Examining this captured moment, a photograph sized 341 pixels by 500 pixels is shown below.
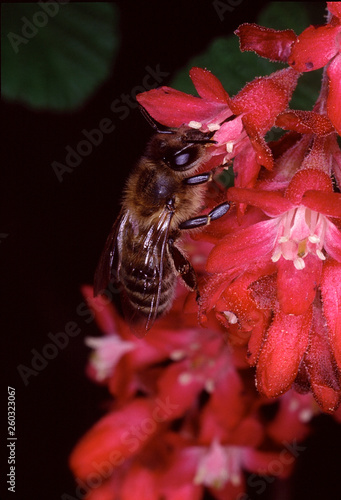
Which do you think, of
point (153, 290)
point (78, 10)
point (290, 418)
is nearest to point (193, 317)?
point (153, 290)

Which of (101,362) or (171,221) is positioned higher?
(171,221)

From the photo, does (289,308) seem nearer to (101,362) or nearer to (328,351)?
(328,351)

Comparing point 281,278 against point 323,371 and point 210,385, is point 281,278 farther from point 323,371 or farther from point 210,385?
point 210,385

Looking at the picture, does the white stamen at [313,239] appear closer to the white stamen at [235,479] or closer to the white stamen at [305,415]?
the white stamen at [305,415]

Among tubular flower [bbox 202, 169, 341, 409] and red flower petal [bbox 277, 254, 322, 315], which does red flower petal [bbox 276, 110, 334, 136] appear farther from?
red flower petal [bbox 277, 254, 322, 315]

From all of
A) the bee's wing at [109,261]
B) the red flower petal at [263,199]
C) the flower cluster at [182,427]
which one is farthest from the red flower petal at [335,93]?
the flower cluster at [182,427]

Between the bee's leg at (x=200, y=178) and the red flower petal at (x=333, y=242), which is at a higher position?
the bee's leg at (x=200, y=178)

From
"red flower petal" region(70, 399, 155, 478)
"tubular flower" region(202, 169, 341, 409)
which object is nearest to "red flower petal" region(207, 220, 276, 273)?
"tubular flower" region(202, 169, 341, 409)

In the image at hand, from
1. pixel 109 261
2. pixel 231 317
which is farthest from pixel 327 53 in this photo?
pixel 109 261
